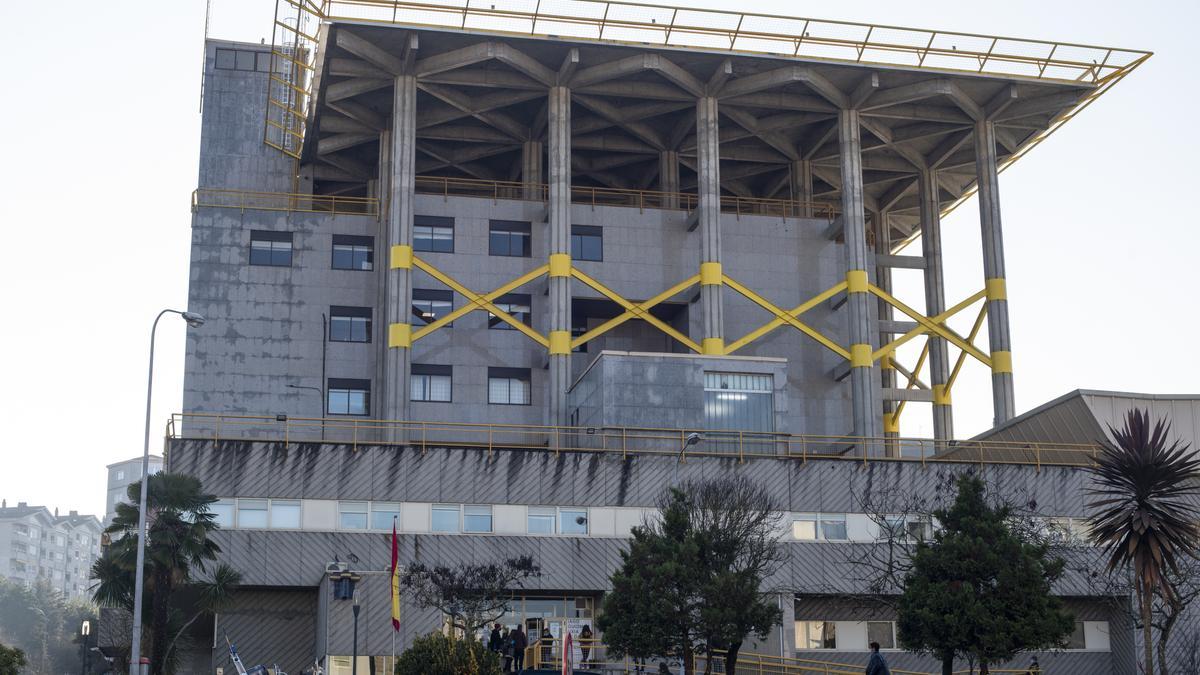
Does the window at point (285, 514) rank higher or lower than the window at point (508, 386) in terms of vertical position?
lower

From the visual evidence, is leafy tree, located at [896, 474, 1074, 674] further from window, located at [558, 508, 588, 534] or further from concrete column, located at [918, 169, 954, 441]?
concrete column, located at [918, 169, 954, 441]

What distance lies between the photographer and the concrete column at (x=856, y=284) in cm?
6744

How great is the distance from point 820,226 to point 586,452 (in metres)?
25.0

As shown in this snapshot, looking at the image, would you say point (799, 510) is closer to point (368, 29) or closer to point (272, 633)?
point (272, 633)

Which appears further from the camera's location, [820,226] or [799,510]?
[820,226]

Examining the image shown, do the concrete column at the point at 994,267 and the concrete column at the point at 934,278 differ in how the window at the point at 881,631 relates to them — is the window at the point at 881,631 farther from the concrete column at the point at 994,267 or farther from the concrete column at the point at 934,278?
the concrete column at the point at 934,278

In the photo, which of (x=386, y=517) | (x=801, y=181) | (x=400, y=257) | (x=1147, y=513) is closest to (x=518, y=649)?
(x=386, y=517)

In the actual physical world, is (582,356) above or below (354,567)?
above

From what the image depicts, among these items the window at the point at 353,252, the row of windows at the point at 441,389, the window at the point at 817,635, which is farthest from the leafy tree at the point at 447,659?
the window at the point at 353,252

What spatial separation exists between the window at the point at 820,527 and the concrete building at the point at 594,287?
0.12m

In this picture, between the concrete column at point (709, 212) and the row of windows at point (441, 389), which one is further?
the row of windows at point (441, 389)

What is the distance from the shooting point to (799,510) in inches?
2176

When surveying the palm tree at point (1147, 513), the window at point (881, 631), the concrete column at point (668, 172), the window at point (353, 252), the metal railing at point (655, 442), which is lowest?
the window at point (881, 631)

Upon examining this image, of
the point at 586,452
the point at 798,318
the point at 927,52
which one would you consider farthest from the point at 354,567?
the point at 927,52
